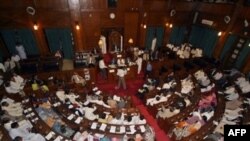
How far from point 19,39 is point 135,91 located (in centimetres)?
886

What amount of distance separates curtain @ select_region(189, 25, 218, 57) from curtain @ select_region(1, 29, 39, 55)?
1318cm

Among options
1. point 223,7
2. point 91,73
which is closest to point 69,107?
point 91,73

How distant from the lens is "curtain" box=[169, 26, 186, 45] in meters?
16.7

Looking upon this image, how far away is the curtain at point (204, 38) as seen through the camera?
15.1 m

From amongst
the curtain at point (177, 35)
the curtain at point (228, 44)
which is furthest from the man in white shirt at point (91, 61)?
the curtain at point (228, 44)

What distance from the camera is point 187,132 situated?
839 cm

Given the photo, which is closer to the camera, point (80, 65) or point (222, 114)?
point (222, 114)

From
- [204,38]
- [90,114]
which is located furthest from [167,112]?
[204,38]

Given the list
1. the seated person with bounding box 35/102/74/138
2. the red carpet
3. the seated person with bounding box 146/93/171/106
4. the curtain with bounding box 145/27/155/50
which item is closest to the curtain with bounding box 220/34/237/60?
the curtain with bounding box 145/27/155/50

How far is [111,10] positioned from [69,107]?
26.2 feet

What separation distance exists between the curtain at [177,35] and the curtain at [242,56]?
5.26 metres

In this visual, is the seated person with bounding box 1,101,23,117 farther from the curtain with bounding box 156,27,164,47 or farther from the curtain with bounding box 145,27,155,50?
the curtain with bounding box 156,27,164,47

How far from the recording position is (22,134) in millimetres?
7898

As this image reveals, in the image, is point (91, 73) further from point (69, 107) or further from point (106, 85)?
point (69, 107)
